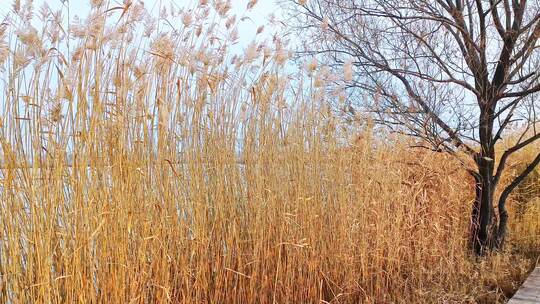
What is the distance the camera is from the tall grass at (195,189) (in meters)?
1.69

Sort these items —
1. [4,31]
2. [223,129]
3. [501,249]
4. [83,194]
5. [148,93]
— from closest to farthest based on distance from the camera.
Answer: [4,31] → [83,194] → [148,93] → [223,129] → [501,249]

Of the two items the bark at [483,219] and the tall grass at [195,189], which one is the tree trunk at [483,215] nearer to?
the bark at [483,219]

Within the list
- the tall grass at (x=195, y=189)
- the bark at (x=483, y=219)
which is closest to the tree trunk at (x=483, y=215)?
the bark at (x=483, y=219)

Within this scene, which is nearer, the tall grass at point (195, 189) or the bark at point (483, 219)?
the tall grass at point (195, 189)

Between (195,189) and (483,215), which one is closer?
(195,189)

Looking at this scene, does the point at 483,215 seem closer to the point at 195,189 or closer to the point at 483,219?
the point at 483,219

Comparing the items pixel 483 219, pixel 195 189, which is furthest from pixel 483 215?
pixel 195 189

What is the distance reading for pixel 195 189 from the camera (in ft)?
7.38

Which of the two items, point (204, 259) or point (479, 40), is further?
point (479, 40)

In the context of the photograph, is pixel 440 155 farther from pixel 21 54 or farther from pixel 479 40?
pixel 21 54

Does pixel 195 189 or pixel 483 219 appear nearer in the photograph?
pixel 195 189

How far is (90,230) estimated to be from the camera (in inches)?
68.2

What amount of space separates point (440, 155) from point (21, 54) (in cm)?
336

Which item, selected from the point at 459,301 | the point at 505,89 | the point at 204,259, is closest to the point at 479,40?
the point at 505,89
